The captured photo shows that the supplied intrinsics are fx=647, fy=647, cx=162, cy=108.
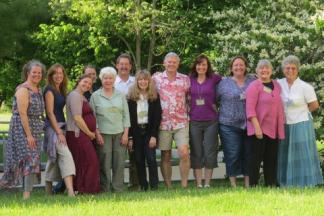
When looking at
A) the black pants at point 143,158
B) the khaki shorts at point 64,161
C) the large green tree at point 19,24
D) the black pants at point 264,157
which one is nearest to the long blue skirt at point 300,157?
the black pants at point 264,157

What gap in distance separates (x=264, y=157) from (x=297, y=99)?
1.04 m

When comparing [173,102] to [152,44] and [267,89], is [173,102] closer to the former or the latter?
[267,89]

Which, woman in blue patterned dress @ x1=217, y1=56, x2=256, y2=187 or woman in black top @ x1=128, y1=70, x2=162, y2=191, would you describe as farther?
woman in blue patterned dress @ x1=217, y1=56, x2=256, y2=187

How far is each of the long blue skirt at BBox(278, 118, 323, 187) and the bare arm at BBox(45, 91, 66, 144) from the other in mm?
3538

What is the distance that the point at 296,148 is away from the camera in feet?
33.5

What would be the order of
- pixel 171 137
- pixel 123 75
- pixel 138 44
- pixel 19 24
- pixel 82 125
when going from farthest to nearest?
1. pixel 19 24
2. pixel 138 44
3. pixel 123 75
4. pixel 171 137
5. pixel 82 125

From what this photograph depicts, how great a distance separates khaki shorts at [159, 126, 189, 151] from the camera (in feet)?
33.7

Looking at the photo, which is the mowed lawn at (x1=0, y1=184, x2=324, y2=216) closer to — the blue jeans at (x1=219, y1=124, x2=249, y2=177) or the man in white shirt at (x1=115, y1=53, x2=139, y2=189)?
the blue jeans at (x1=219, y1=124, x2=249, y2=177)

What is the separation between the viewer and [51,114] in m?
9.48

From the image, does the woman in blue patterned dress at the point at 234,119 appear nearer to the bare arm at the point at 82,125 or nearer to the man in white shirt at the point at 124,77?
the man in white shirt at the point at 124,77

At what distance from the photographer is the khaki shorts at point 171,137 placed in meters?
10.3

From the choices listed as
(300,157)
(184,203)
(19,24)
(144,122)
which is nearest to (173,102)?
(144,122)

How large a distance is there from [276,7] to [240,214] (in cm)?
650

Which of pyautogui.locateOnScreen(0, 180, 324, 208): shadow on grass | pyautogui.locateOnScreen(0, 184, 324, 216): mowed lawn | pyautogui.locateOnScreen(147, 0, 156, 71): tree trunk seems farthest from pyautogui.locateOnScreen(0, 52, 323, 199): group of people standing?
pyautogui.locateOnScreen(147, 0, 156, 71): tree trunk
